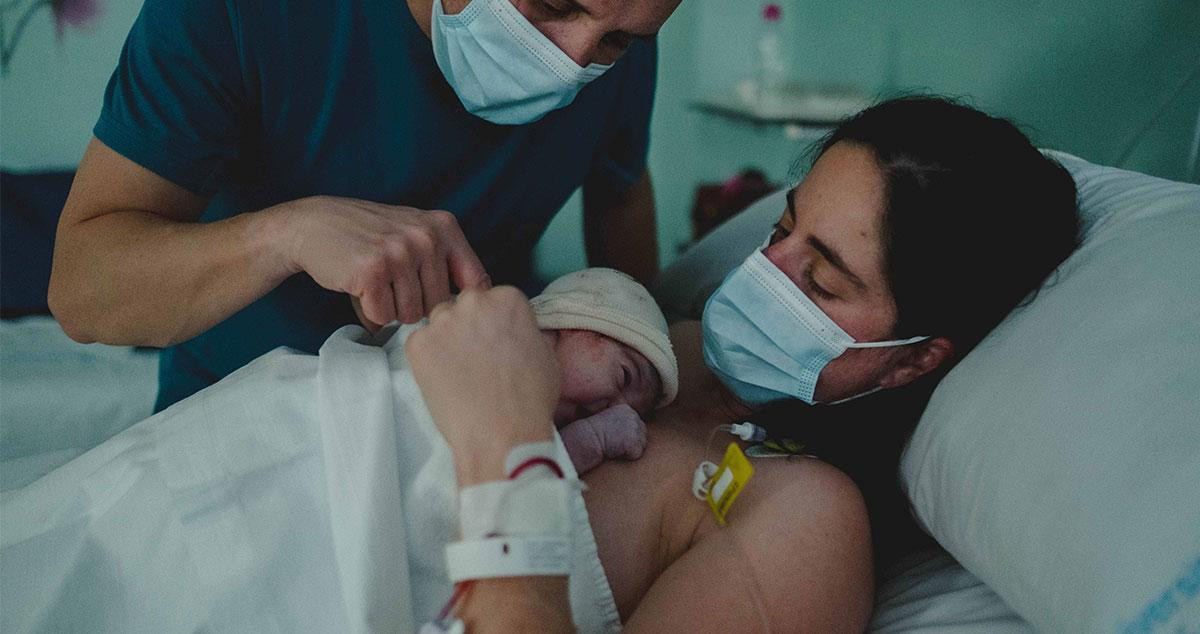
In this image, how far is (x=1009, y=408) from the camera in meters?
1.11

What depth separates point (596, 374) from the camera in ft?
4.51

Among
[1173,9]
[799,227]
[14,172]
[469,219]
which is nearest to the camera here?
[799,227]

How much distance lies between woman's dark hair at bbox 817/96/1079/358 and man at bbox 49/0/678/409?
18.7 inches

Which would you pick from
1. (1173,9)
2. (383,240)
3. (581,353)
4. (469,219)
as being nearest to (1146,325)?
(581,353)

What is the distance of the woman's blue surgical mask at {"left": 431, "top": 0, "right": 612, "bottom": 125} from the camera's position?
126 cm

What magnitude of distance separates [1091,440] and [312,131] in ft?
4.10

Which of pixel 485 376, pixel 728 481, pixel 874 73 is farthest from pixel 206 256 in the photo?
pixel 874 73

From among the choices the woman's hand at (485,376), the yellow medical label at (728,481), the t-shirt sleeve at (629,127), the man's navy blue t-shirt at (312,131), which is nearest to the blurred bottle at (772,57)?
the t-shirt sleeve at (629,127)

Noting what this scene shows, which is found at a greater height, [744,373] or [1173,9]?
[1173,9]

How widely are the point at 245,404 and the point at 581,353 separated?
0.52 metres

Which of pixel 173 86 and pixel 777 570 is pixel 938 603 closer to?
pixel 777 570

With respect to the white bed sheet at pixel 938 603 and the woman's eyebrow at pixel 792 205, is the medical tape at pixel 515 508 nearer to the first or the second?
the white bed sheet at pixel 938 603

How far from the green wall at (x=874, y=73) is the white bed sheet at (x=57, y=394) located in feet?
3.07

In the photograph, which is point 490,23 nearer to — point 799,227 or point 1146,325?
point 799,227
